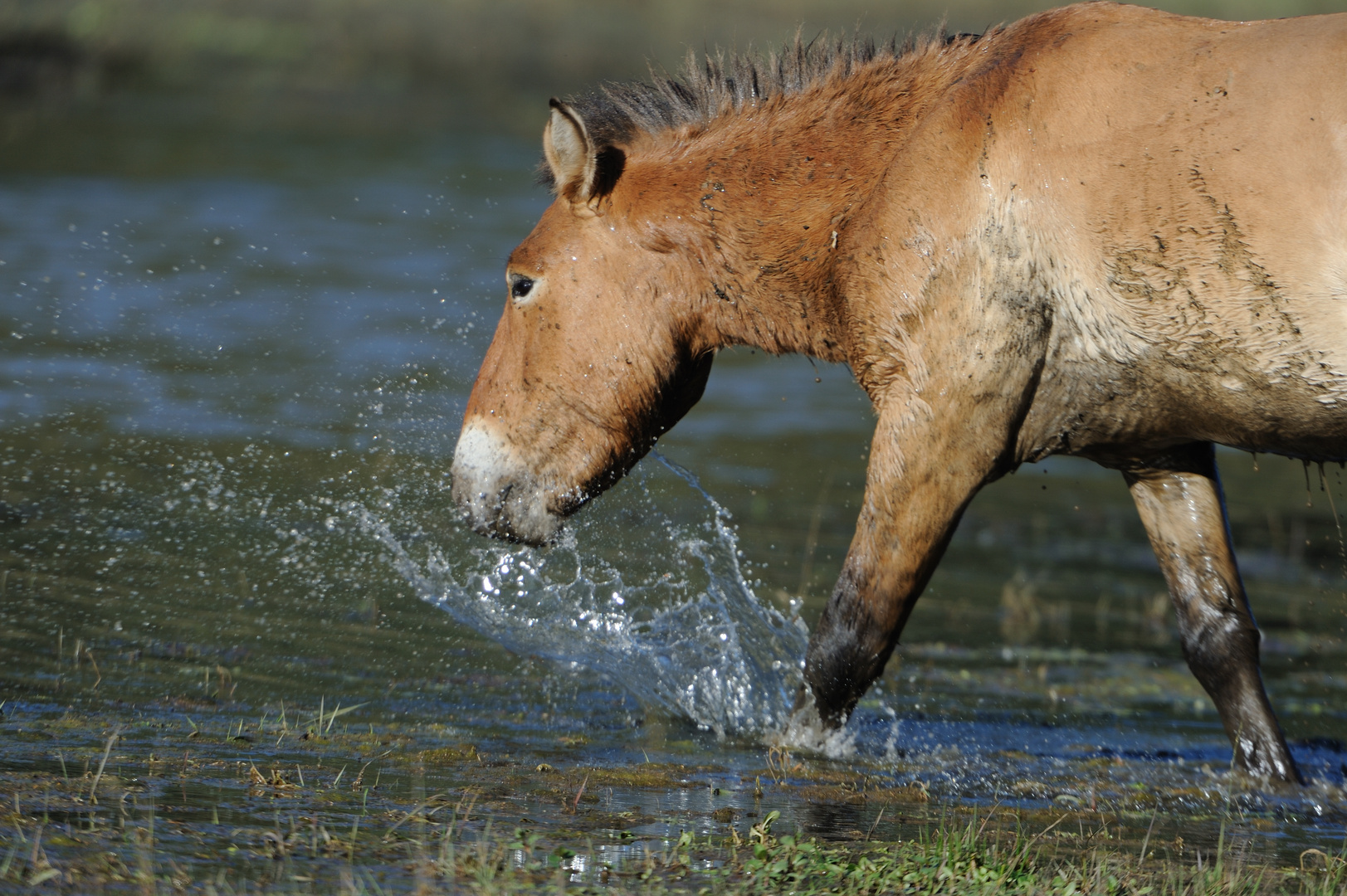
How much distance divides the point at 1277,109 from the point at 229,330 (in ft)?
28.7

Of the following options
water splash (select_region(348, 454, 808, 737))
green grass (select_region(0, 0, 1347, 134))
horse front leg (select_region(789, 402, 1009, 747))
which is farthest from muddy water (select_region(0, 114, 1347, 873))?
green grass (select_region(0, 0, 1347, 134))

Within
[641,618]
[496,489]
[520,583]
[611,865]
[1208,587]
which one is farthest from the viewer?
[641,618]

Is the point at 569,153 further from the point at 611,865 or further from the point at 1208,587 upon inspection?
the point at 1208,587

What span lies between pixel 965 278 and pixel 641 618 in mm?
2487

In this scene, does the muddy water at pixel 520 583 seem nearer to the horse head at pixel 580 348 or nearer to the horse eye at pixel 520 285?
the horse head at pixel 580 348

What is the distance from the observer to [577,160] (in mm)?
4715

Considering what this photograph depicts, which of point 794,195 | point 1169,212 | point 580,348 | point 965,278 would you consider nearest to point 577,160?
point 580,348

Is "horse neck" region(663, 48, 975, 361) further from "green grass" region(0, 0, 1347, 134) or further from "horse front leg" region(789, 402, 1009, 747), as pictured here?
"green grass" region(0, 0, 1347, 134)

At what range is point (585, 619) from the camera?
5406mm

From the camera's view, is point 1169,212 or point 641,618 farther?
point 641,618

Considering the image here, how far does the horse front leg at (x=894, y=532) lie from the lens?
429cm

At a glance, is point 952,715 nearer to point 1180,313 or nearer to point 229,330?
point 1180,313

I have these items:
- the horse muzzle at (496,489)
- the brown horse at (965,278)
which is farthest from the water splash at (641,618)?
the brown horse at (965,278)

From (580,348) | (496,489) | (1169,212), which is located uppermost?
(1169,212)
